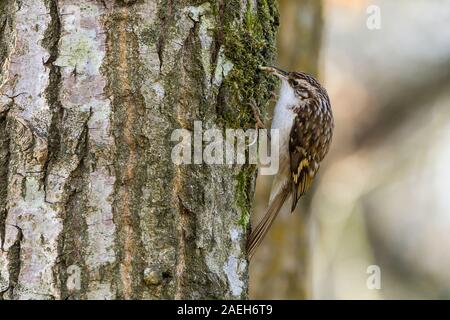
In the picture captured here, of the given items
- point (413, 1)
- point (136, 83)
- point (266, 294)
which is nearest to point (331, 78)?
point (413, 1)

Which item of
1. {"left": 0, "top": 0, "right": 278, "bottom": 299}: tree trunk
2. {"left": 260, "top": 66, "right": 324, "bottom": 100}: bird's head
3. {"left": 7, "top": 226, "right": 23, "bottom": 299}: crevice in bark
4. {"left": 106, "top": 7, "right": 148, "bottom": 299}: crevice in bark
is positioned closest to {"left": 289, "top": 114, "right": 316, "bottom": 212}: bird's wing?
{"left": 260, "top": 66, "right": 324, "bottom": 100}: bird's head

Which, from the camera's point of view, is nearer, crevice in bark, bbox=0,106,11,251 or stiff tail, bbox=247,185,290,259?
crevice in bark, bbox=0,106,11,251

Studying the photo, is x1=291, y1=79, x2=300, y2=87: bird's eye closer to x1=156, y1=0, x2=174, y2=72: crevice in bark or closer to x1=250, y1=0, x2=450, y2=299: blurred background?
x1=156, y1=0, x2=174, y2=72: crevice in bark

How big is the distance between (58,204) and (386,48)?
189 inches

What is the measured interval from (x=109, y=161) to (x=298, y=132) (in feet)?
5.35

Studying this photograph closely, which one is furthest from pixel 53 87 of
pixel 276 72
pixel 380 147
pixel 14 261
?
pixel 380 147

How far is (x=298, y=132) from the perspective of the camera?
3.73 m

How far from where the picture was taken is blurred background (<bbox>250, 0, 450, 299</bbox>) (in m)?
5.77

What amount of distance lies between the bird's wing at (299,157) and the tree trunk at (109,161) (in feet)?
4.21

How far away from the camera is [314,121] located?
149 inches

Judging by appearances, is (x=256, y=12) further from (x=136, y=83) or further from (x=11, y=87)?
(x=11, y=87)

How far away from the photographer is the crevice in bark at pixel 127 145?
2.19 m

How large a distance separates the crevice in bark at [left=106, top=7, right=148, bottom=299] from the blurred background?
304 cm

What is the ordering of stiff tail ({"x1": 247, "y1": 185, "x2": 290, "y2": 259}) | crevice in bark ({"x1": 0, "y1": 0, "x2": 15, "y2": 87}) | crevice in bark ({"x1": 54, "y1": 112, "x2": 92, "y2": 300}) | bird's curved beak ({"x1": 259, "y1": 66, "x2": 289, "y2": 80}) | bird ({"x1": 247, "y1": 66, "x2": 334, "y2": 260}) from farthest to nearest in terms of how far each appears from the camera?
1. bird ({"x1": 247, "y1": 66, "x2": 334, "y2": 260})
2. bird's curved beak ({"x1": 259, "y1": 66, "x2": 289, "y2": 80})
3. stiff tail ({"x1": 247, "y1": 185, "x2": 290, "y2": 259})
4. crevice in bark ({"x1": 0, "y1": 0, "x2": 15, "y2": 87})
5. crevice in bark ({"x1": 54, "y1": 112, "x2": 92, "y2": 300})
